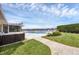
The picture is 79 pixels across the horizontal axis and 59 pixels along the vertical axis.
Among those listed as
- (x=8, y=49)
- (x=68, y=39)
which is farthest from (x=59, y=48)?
(x=8, y=49)

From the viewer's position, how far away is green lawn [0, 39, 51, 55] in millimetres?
3480

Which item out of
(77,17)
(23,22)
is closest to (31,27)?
(23,22)

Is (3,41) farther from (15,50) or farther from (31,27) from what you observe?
(31,27)

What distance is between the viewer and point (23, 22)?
140 inches

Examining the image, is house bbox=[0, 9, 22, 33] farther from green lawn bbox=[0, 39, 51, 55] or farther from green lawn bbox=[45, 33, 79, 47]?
green lawn bbox=[45, 33, 79, 47]

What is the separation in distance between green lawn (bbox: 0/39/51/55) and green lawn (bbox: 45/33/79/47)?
182 millimetres

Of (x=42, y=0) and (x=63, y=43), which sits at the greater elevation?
(x=42, y=0)

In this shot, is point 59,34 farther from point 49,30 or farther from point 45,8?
point 45,8

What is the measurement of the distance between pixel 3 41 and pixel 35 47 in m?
0.45

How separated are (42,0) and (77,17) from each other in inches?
21.4

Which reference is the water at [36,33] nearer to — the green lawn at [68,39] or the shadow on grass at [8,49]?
the green lawn at [68,39]

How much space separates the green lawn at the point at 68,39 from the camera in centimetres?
352

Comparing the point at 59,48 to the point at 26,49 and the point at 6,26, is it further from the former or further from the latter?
the point at 6,26
